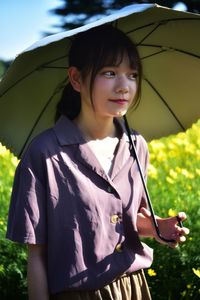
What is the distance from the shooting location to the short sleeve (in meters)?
1.94

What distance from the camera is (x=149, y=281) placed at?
305 cm

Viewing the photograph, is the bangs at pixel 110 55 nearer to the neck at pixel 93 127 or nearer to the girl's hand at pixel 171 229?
the neck at pixel 93 127

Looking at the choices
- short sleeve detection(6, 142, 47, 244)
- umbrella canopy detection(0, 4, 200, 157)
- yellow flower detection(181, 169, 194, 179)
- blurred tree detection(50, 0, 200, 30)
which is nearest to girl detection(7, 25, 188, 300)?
short sleeve detection(6, 142, 47, 244)

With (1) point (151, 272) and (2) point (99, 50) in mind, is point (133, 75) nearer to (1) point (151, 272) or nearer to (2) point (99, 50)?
(2) point (99, 50)

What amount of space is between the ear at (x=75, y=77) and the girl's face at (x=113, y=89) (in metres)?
0.10

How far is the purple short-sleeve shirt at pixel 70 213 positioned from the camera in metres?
1.95

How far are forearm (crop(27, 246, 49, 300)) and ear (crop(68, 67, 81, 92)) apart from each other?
54 centimetres

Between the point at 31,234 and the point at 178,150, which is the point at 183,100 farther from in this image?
the point at 178,150

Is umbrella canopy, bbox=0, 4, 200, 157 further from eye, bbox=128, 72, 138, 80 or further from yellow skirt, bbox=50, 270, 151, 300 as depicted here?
yellow skirt, bbox=50, 270, 151, 300

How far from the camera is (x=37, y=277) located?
1984 millimetres

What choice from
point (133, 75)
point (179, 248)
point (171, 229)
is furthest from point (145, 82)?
point (179, 248)

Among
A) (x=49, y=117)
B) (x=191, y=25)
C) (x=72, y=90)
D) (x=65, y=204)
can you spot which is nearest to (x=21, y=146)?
(x=49, y=117)

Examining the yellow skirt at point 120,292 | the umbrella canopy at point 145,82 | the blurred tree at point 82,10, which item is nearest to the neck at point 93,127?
the umbrella canopy at point 145,82

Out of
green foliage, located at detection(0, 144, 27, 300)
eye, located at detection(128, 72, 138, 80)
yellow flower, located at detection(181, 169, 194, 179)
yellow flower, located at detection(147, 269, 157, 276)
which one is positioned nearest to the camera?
eye, located at detection(128, 72, 138, 80)
